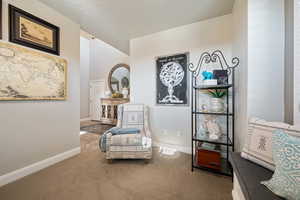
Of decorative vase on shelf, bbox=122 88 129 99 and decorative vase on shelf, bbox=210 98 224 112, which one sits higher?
decorative vase on shelf, bbox=122 88 129 99

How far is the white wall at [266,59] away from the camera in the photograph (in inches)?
48.8

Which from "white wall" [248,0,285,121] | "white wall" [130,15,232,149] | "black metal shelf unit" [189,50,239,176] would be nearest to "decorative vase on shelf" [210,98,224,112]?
"black metal shelf unit" [189,50,239,176]

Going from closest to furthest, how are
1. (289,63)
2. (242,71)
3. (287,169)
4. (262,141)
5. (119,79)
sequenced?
(287,169) → (262,141) → (289,63) → (242,71) → (119,79)

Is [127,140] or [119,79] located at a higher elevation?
[119,79]

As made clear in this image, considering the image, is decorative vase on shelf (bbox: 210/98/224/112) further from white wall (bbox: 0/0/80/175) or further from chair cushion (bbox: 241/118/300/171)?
white wall (bbox: 0/0/80/175)

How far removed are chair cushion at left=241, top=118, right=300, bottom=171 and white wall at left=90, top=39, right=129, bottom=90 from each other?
477cm

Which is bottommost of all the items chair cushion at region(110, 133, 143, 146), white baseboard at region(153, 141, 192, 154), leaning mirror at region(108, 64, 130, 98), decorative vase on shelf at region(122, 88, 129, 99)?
white baseboard at region(153, 141, 192, 154)

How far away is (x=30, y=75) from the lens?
5.92 feet

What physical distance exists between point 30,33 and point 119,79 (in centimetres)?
349

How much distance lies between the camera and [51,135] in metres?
2.09

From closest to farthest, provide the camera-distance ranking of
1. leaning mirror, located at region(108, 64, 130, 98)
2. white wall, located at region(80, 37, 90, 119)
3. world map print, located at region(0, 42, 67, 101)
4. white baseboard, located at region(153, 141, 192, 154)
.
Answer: world map print, located at region(0, 42, 67, 101), white baseboard, located at region(153, 141, 192, 154), leaning mirror, located at region(108, 64, 130, 98), white wall, located at region(80, 37, 90, 119)

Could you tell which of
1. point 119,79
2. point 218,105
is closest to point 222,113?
point 218,105

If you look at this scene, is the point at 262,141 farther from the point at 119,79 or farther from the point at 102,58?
the point at 102,58

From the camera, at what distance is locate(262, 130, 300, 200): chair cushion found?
26.5 inches
